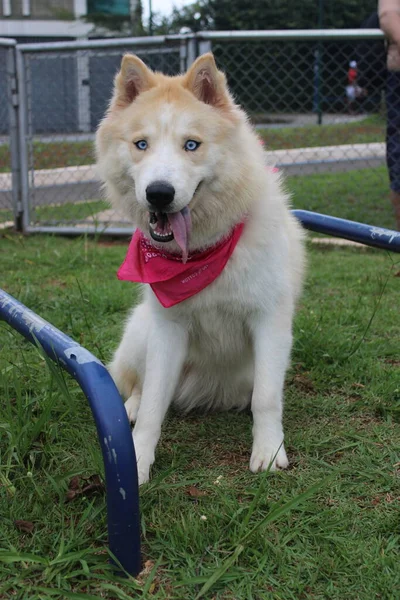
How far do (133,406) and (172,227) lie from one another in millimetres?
978

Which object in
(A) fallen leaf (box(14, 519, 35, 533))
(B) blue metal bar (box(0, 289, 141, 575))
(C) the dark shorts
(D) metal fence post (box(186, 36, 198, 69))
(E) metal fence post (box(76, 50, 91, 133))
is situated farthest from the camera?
(E) metal fence post (box(76, 50, 91, 133))

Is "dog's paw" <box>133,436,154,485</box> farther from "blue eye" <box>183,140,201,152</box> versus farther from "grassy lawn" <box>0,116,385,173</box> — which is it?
"grassy lawn" <box>0,116,385,173</box>

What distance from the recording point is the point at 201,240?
8.52 ft

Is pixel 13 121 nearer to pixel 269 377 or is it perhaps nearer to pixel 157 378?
pixel 157 378

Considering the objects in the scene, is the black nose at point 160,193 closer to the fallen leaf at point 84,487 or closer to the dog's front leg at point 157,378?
the dog's front leg at point 157,378

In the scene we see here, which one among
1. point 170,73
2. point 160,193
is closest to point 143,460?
point 160,193

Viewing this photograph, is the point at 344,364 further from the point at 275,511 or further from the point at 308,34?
the point at 308,34

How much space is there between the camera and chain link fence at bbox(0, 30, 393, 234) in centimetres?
610

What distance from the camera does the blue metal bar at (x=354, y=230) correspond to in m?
2.76

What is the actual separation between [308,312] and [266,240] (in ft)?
5.53

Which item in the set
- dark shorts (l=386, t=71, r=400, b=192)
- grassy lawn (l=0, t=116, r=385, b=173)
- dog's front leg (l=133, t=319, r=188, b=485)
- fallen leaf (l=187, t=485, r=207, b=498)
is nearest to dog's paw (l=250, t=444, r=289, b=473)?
fallen leaf (l=187, t=485, r=207, b=498)

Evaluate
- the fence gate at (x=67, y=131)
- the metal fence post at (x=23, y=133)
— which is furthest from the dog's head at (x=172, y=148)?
the metal fence post at (x=23, y=133)

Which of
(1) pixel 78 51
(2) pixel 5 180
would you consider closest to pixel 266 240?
(1) pixel 78 51

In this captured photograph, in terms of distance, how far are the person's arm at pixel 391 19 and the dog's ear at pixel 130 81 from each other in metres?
2.94
